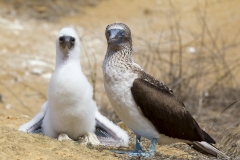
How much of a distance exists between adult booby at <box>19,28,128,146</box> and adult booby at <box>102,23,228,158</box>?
0.69 m

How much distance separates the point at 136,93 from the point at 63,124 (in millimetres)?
1119

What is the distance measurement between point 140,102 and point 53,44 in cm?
900

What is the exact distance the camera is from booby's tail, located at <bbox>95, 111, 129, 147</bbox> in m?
6.23

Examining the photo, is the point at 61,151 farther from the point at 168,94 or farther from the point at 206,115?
the point at 206,115

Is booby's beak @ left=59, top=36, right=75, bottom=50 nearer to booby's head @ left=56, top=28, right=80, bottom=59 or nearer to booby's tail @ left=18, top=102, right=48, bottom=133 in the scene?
booby's head @ left=56, top=28, right=80, bottom=59

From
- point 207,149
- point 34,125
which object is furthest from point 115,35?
point 34,125

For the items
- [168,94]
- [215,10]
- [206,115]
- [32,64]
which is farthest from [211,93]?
[215,10]

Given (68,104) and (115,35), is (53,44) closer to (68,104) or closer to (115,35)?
(68,104)

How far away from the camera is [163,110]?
203 inches

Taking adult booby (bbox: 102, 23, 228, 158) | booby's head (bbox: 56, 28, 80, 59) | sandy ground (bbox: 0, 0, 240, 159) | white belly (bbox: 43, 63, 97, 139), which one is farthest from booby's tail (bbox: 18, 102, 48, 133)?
adult booby (bbox: 102, 23, 228, 158)

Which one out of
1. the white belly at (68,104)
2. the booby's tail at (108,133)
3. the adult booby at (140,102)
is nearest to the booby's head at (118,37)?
the adult booby at (140,102)

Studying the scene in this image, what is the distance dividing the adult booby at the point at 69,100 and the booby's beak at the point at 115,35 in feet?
2.50

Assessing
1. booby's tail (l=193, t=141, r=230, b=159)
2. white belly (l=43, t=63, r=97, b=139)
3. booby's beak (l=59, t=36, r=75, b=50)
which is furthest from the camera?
booby's beak (l=59, t=36, r=75, b=50)

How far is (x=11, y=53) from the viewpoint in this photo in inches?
513
